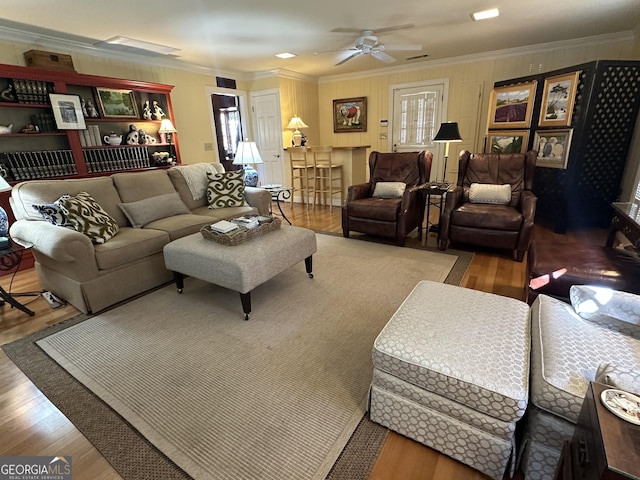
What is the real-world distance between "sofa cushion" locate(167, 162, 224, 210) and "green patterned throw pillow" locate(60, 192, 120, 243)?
3.27 ft

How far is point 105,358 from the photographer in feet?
6.05

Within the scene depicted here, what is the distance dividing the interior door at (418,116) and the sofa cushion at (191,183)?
3909 mm

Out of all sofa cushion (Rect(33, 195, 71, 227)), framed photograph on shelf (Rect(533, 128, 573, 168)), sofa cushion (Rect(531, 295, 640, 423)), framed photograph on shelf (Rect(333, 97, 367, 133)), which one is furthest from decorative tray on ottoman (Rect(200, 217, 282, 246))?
framed photograph on shelf (Rect(333, 97, 367, 133))

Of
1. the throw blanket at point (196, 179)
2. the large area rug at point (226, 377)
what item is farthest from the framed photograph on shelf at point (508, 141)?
the throw blanket at point (196, 179)

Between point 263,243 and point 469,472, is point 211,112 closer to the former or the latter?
point 263,243

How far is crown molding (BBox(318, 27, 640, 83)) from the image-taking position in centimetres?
414

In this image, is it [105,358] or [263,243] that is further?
[263,243]

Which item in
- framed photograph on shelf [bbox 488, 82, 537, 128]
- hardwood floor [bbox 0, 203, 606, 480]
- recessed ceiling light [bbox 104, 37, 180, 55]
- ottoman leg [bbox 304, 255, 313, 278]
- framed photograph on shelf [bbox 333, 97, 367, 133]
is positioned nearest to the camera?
hardwood floor [bbox 0, 203, 606, 480]

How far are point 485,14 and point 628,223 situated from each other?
262cm

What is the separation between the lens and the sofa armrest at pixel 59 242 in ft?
6.97

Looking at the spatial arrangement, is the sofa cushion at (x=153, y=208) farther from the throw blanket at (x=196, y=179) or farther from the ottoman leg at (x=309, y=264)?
the ottoman leg at (x=309, y=264)

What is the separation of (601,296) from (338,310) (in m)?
1.45

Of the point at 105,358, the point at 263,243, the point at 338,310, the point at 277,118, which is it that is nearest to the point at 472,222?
the point at 338,310

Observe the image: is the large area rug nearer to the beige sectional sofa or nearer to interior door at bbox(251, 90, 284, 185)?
the beige sectional sofa
